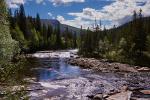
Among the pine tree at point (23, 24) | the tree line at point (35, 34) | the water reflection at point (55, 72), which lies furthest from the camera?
the pine tree at point (23, 24)

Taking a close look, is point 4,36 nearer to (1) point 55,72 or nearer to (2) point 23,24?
(1) point 55,72

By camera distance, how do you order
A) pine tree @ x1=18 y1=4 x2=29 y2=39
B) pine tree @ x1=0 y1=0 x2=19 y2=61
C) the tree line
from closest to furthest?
pine tree @ x1=0 y1=0 x2=19 y2=61 < the tree line < pine tree @ x1=18 y1=4 x2=29 y2=39

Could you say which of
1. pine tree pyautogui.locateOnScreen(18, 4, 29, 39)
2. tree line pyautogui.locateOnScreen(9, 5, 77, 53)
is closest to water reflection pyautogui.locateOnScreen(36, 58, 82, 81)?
tree line pyautogui.locateOnScreen(9, 5, 77, 53)

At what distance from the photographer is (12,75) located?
8.30m

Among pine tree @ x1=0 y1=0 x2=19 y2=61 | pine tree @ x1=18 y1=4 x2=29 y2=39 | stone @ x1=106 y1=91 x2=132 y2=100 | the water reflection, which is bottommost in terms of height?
the water reflection

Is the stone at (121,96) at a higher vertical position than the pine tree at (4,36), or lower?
lower

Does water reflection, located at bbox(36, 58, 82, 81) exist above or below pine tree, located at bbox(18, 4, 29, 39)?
below

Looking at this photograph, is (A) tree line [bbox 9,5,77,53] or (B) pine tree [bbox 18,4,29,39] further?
(B) pine tree [bbox 18,4,29,39]

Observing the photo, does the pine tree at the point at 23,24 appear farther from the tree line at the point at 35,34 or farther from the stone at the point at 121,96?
the stone at the point at 121,96

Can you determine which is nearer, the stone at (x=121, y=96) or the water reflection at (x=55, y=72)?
the stone at (x=121, y=96)

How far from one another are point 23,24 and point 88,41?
84.9ft

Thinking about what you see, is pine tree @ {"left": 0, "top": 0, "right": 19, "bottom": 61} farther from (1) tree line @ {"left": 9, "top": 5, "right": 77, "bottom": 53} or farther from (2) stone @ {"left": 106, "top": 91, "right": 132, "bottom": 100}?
(1) tree line @ {"left": 9, "top": 5, "right": 77, "bottom": 53}

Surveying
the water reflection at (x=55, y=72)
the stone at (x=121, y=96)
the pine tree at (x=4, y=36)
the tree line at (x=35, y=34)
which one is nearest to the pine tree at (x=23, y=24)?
the tree line at (x=35, y=34)

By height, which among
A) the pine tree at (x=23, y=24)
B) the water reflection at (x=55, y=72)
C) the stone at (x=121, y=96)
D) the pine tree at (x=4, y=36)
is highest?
the pine tree at (x=23, y=24)
